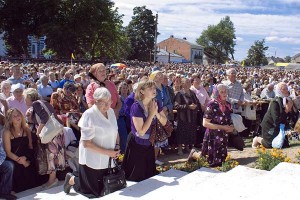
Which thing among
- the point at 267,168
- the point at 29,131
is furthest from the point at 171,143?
the point at 29,131

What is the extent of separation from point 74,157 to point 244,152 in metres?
3.45

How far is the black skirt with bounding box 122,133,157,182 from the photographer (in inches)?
202

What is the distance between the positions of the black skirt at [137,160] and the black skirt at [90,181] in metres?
0.73

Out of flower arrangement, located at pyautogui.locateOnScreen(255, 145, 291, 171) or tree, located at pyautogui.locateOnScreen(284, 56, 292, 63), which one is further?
tree, located at pyautogui.locateOnScreen(284, 56, 292, 63)

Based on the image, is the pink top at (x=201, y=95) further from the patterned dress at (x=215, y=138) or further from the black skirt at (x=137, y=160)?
the black skirt at (x=137, y=160)

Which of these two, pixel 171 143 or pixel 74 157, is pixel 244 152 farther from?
pixel 74 157

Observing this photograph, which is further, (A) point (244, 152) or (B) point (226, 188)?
(A) point (244, 152)

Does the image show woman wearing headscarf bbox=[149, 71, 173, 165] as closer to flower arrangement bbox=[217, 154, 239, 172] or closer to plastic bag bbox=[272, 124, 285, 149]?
flower arrangement bbox=[217, 154, 239, 172]

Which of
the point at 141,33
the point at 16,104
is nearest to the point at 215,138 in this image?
the point at 16,104

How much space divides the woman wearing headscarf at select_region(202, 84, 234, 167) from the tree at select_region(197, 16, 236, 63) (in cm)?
11148

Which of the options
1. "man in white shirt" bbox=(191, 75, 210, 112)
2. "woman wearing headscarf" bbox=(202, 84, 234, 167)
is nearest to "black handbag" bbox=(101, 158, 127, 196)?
"woman wearing headscarf" bbox=(202, 84, 234, 167)

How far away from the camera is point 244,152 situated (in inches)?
289

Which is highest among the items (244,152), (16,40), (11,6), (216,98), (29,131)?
(11,6)

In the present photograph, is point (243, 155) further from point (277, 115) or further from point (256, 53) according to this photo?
point (256, 53)
